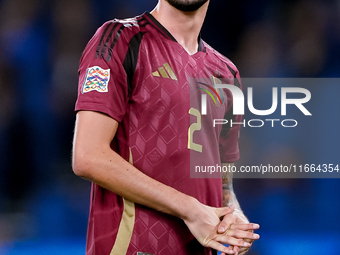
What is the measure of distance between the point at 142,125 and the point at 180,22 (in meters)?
0.35

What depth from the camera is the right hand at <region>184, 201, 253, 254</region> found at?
0.96 meters

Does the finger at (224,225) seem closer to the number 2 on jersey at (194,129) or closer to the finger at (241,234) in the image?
the finger at (241,234)

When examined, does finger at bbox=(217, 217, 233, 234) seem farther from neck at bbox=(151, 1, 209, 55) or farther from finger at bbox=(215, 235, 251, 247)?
neck at bbox=(151, 1, 209, 55)

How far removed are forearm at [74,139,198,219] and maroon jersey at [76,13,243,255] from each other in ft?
0.19

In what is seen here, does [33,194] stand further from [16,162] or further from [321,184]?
[321,184]

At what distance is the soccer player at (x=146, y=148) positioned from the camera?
936mm

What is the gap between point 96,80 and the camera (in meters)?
0.96

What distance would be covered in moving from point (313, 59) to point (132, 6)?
4.50ft

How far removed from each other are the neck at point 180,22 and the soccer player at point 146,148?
0.08ft

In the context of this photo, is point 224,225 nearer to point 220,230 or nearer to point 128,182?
point 220,230

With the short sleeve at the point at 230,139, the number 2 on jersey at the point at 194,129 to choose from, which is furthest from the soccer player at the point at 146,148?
the short sleeve at the point at 230,139

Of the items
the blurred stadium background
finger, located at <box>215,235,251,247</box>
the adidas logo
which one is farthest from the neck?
the blurred stadium background

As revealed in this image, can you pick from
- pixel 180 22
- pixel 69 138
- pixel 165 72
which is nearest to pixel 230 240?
pixel 165 72

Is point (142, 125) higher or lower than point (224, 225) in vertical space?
higher
